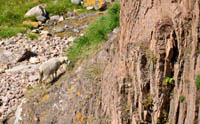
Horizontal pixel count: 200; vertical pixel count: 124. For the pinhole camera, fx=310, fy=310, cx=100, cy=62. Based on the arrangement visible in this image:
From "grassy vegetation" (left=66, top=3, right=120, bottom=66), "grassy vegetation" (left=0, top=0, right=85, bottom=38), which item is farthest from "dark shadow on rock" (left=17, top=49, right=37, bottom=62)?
"grassy vegetation" (left=66, top=3, right=120, bottom=66)

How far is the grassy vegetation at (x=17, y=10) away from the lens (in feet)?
55.7

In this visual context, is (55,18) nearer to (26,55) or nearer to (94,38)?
(26,55)

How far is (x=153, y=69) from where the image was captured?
5859 millimetres

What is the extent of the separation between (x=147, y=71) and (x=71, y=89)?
139 inches

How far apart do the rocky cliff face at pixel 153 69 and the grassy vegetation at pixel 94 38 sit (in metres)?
3.30

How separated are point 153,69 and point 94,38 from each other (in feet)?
19.3

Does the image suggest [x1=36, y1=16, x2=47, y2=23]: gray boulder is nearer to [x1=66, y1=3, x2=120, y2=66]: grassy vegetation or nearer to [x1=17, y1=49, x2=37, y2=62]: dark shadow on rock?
[x1=17, y1=49, x2=37, y2=62]: dark shadow on rock

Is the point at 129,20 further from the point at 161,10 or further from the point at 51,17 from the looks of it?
the point at 51,17

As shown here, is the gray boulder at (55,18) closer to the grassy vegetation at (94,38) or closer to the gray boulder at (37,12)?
the gray boulder at (37,12)

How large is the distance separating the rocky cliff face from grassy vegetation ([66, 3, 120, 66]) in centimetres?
330

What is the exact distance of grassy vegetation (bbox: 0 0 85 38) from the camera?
55.7 feet

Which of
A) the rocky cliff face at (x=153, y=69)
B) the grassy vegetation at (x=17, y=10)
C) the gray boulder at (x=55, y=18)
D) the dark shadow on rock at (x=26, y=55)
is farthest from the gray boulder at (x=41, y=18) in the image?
the rocky cliff face at (x=153, y=69)

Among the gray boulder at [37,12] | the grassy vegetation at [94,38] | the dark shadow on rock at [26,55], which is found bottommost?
the dark shadow on rock at [26,55]

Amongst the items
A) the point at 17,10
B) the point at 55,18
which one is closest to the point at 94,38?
the point at 55,18
